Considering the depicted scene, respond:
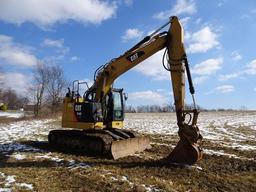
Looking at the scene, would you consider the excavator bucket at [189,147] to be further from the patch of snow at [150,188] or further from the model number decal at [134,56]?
the model number decal at [134,56]

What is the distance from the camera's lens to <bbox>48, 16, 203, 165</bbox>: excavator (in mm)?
10766

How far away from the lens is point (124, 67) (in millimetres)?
13195

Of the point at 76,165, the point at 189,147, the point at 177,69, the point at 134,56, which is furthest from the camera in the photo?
the point at 134,56

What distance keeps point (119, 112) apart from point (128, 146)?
1.97 meters

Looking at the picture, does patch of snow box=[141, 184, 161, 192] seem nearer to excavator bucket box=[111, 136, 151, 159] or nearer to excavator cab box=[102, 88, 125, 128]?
excavator bucket box=[111, 136, 151, 159]

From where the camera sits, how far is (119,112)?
46.9 feet

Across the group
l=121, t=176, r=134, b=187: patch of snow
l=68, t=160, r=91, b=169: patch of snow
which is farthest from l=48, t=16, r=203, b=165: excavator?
l=121, t=176, r=134, b=187: patch of snow

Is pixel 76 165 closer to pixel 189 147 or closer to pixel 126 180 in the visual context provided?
pixel 126 180

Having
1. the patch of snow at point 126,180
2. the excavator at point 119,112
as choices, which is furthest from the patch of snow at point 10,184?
the excavator at point 119,112

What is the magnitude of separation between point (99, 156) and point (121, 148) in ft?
2.80

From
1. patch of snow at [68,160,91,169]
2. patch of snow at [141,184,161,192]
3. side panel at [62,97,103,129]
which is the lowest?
patch of snow at [141,184,161,192]

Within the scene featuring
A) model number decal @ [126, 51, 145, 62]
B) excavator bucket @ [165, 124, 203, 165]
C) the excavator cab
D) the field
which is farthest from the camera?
the excavator cab

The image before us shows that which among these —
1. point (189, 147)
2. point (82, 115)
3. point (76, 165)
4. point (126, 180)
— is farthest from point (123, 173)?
point (82, 115)

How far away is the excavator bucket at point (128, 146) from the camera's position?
12.1 m
